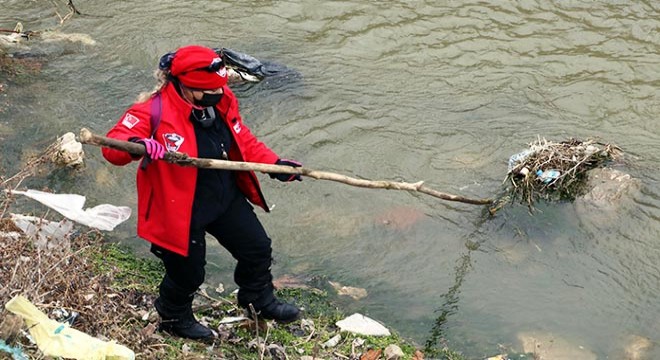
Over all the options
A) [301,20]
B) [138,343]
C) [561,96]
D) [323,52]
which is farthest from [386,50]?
[138,343]

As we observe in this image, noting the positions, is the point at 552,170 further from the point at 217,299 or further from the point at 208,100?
the point at 208,100

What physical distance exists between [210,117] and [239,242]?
0.81 metres

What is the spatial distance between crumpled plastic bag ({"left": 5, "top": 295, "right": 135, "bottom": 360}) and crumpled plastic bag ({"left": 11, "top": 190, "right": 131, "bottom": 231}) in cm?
133

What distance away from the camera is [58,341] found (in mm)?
3344

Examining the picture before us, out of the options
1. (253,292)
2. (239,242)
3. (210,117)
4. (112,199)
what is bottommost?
(112,199)

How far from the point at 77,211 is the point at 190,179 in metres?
1.03

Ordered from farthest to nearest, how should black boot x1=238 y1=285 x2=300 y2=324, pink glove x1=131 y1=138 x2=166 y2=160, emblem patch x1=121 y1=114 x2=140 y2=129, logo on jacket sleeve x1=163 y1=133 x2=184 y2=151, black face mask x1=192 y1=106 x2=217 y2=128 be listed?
black boot x1=238 y1=285 x2=300 y2=324 < black face mask x1=192 y1=106 x2=217 y2=128 < logo on jacket sleeve x1=163 y1=133 x2=184 y2=151 < emblem patch x1=121 y1=114 x2=140 y2=129 < pink glove x1=131 y1=138 x2=166 y2=160

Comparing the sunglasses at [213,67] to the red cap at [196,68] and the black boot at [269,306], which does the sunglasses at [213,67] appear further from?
the black boot at [269,306]

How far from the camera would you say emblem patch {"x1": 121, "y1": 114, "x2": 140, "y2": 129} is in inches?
151

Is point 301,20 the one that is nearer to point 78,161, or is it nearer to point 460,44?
point 460,44

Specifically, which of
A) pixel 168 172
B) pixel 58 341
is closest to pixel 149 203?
pixel 168 172

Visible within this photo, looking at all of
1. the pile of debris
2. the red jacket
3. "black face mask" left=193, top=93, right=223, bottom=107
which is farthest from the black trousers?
the pile of debris

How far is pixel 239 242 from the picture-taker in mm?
4457

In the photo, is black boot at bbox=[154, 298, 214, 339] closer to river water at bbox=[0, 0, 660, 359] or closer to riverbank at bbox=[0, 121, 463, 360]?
riverbank at bbox=[0, 121, 463, 360]
